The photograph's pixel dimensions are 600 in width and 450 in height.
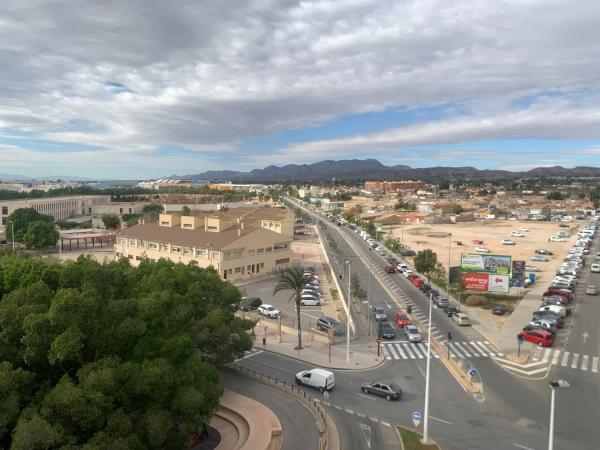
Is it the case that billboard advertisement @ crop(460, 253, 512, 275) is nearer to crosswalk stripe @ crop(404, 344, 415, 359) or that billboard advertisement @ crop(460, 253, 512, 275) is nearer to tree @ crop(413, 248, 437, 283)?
tree @ crop(413, 248, 437, 283)

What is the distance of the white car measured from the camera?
4688 cm

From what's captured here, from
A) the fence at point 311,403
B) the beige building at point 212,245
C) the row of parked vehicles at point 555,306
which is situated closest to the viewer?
the fence at point 311,403

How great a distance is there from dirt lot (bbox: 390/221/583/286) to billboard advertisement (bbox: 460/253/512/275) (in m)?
18.5

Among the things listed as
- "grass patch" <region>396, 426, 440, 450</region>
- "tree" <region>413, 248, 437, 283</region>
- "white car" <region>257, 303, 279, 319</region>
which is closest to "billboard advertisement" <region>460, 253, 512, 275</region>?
"tree" <region>413, 248, 437, 283</region>

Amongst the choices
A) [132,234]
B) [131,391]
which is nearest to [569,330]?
[131,391]

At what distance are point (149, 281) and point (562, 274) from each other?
185 ft

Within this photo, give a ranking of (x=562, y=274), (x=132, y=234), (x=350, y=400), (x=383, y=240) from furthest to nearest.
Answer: (x=383, y=240) → (x=132, y=234) → (x=562, y=274) → (x=350, y=400)

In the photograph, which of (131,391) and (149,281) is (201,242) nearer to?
(149,281)

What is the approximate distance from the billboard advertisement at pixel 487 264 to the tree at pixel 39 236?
237 ft

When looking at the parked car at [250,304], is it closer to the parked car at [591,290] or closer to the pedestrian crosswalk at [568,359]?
the pedestrian crosswalk at [568,359]

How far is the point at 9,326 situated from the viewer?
17.5m

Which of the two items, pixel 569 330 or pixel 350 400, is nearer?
pixel 350 400

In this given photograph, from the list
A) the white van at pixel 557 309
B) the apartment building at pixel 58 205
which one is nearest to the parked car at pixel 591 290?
the white van at pixel 557 309

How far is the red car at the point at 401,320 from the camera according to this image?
43281 millimetres
